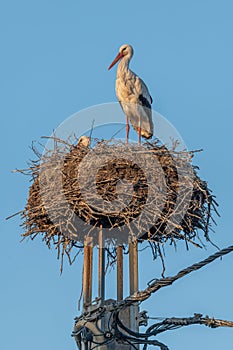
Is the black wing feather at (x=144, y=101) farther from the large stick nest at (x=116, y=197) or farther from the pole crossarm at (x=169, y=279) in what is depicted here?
the pole crossarm at (x=169, y=279)

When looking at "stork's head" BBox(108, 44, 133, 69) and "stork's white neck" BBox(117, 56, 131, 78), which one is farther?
"stork's head" BBox(108, 44, 133, 69)

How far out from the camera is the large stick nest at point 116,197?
7.81 meters

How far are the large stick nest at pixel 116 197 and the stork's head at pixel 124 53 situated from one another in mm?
3304

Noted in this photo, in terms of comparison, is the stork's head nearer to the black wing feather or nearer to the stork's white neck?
the stork's white neck

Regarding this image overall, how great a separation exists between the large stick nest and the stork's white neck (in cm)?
282

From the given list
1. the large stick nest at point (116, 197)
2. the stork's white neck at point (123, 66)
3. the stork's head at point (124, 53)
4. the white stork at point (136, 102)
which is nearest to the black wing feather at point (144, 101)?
the white stork at point (136, 102)

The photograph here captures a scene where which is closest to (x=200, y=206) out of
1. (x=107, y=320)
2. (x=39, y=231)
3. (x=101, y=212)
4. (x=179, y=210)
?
(x=179, y=210)

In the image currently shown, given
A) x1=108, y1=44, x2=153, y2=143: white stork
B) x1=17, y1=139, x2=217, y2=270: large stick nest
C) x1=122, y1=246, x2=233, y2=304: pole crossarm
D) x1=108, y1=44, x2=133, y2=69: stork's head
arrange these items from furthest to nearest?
x1=108, y1=44, x2=133, y2=69: stork's head
x1=108, y1=44, x2=153, y2=143: white stork
x1=17, y1=139, x2=217, y2=270: large stick nest
x1=122, y1=246, x2=233, y2=304: pole crossarm

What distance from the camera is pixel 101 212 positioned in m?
7.75

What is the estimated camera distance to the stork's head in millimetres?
11484

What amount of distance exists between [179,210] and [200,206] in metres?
0.34

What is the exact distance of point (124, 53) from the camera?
1154 centimetres

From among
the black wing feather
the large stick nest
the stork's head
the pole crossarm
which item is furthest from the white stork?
the pole crossarm

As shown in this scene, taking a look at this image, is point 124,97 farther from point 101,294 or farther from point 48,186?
point 101,294
